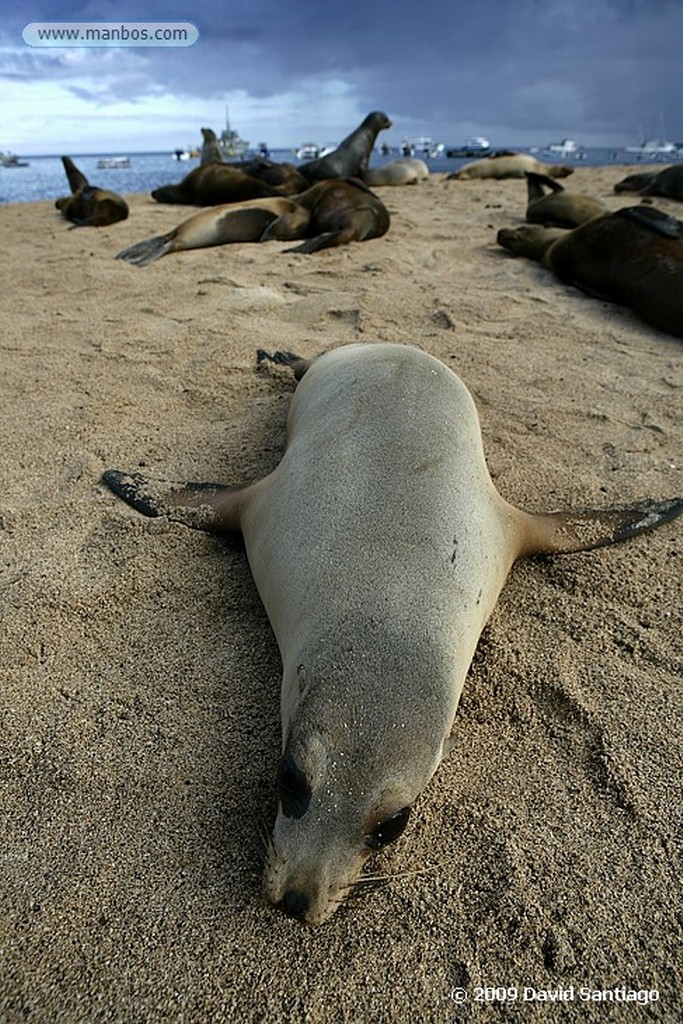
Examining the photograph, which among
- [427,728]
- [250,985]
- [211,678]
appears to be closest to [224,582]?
[211,678]

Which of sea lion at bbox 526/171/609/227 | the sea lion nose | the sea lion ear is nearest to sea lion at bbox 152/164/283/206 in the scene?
sea lion at bbox 526/171/609/227

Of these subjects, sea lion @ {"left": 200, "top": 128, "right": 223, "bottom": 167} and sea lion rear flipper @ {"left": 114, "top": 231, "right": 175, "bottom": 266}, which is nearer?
sea lion rear flipper @ {"left": 114, "top": 231, "right": 175, "bottom": 266}

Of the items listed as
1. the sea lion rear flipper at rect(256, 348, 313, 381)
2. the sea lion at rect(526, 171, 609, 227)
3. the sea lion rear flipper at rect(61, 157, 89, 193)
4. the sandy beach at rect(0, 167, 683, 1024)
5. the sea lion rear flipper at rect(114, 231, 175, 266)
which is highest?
the sea lion rear flipper at rect(61, 157, 89, 193)

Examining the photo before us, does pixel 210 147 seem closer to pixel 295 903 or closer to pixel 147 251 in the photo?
pixel 147 251

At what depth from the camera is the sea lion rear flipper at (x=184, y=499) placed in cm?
274

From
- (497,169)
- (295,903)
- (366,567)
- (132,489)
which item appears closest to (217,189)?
(497,169)

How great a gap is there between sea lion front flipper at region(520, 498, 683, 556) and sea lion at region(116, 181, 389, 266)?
508 centimetres

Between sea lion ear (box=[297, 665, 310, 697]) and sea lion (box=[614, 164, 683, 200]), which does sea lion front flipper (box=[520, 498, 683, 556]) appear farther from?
sea lion (box=[614, 164, 683, 200])

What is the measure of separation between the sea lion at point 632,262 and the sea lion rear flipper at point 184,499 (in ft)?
12.7

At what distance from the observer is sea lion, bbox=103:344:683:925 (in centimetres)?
156

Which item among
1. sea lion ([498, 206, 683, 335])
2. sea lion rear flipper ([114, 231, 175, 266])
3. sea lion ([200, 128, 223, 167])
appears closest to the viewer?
sea lion ([498, 206, 683, 335])

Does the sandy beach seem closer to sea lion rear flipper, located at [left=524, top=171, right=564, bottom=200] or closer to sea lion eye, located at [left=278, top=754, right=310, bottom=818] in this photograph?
sea lion eye, located at [left=278, top=754, right=310, bottom=818]

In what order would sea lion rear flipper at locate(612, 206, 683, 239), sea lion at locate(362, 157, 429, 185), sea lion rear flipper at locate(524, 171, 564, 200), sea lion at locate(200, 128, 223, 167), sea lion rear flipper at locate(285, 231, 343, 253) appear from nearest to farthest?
sea lion rear flipper at locate(612, 206, 683, 239)
sea lion rear flipper at locate(285, 231, 343, 253)
sea lion rear flipper at locate(524, 171, 564, 200)
sea lion at locate(200, 128, 223, 167)
sea lion at locate(362, 157, 429, 185)

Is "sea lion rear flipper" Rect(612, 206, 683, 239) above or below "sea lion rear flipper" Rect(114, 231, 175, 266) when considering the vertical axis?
above
